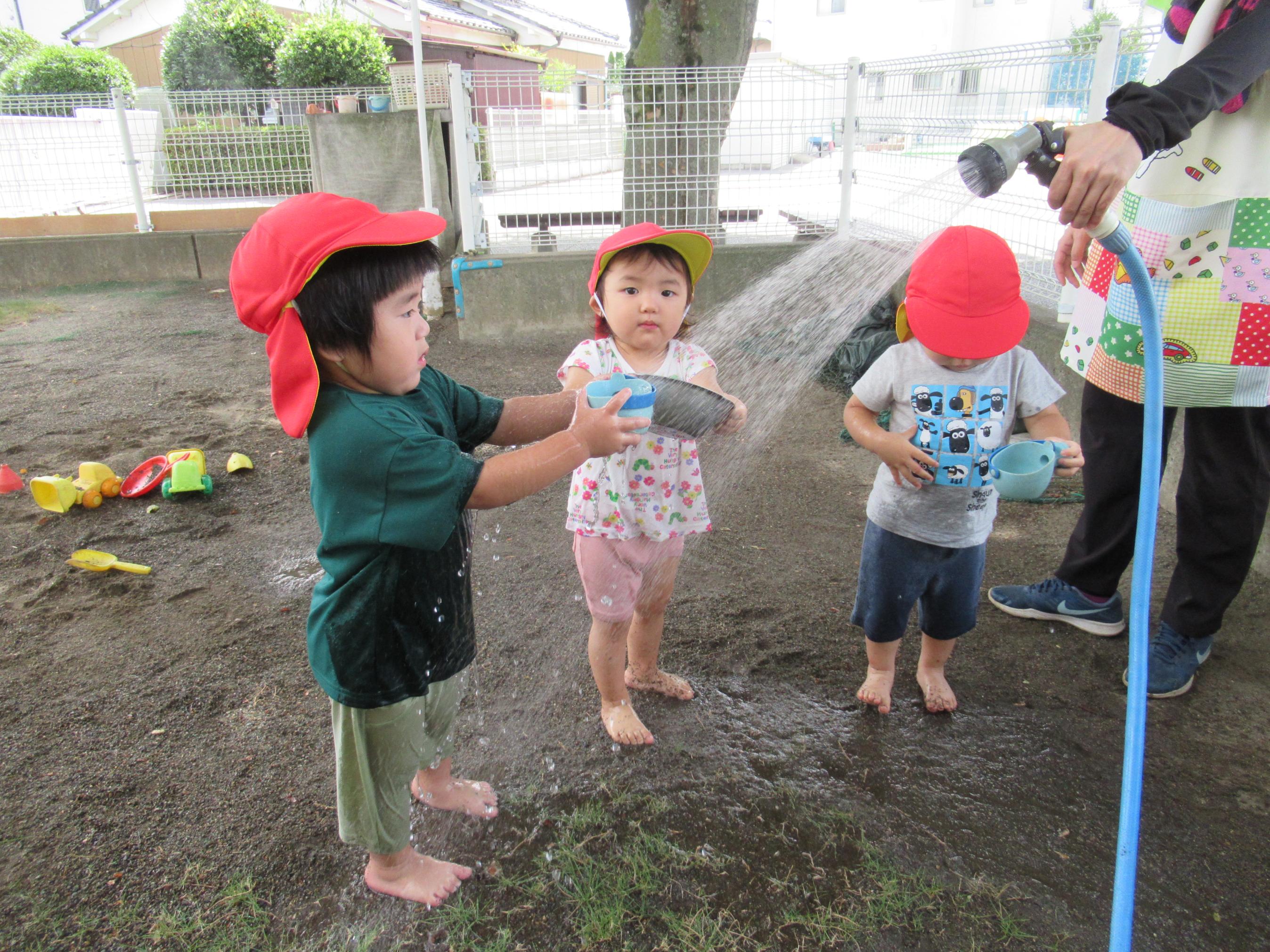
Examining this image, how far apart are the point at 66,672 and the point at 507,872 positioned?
1753 millimetres

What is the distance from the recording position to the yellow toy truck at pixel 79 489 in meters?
3.79

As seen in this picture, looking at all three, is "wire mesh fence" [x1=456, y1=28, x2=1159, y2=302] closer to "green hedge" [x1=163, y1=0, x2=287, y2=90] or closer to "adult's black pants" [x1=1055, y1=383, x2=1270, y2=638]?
"adult's black pants" [x1=1055, y1=383, x2=1270, y2=638]

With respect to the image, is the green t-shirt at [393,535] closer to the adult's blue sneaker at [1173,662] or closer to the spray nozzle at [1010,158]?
the spray nozzle at [1010,158]

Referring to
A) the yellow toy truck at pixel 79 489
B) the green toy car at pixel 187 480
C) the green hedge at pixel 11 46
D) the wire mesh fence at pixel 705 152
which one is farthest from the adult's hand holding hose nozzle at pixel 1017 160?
the green hedge at pixel 11 46

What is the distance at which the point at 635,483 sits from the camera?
7.17 feet

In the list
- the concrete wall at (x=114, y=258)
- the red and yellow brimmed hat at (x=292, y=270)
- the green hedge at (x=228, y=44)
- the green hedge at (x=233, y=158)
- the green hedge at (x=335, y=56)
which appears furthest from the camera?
the green hedge at (x=228, y=44)

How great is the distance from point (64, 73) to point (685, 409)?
20294 mm

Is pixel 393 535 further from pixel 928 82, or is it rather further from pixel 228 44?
pixel 228 44

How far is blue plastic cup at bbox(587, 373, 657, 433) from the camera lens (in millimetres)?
1658

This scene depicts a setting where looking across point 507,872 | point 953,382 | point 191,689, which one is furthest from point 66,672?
point 953,382

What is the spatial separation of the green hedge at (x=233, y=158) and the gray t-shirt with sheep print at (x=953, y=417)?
8.52 metres

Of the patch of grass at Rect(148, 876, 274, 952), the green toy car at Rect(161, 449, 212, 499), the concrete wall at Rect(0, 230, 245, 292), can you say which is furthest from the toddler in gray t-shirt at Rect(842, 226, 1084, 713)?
the concrete wall at Rect(0, 230, 245, 292)

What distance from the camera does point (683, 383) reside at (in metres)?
1.88

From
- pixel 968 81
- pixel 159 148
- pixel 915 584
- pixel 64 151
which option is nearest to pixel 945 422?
pixel 915 584
